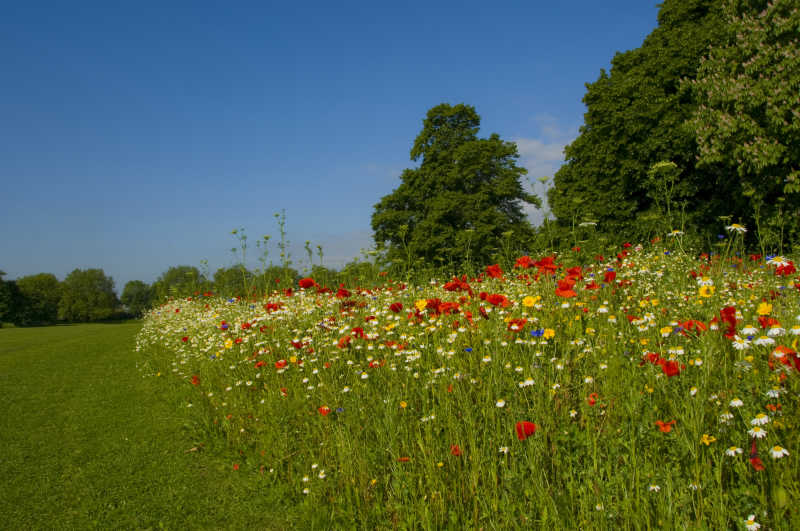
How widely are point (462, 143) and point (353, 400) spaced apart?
1051 inches

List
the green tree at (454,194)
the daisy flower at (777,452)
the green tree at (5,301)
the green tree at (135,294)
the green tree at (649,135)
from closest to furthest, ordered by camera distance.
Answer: the daisy flower at (777,452) < the green tree at (649,135) < the green tree at (454,194) < the green tree at (5,301) < the green tree at (135,294)

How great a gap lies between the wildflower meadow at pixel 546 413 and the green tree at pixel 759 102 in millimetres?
11240

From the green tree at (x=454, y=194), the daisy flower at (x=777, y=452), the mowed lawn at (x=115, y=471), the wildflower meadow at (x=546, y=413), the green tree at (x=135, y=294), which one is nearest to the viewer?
the daisy flower at (x=777, y=452)

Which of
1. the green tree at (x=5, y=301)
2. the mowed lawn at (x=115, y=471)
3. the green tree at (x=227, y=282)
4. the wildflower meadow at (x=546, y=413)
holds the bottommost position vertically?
the mowed lawn at (x=115, y=471)

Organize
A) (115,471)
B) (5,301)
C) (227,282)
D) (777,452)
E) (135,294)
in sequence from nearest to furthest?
(777,452), (115,471), (227,282), (5,301), (135,294)

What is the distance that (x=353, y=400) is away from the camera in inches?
148

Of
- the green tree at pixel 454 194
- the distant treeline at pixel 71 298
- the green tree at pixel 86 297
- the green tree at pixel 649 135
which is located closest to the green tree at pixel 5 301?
the distant treeline at pixel 71 298

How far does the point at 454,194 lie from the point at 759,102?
15.2m

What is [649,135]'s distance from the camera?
18047 millimetres

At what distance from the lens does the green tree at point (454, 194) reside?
2531 centimetres

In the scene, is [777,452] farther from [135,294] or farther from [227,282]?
[135,294]

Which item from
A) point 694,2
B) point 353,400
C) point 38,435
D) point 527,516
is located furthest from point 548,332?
point 694,2

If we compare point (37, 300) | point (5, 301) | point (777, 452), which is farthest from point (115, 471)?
point (37, 300)

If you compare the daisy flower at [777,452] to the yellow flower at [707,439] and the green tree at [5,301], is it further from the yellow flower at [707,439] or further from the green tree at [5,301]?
the green tree at [5,301]
